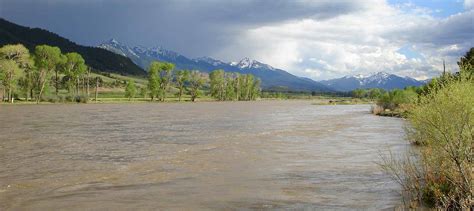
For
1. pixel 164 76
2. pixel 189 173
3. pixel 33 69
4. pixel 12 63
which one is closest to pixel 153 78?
pixel 164 76

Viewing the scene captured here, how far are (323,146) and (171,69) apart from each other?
14075 cm

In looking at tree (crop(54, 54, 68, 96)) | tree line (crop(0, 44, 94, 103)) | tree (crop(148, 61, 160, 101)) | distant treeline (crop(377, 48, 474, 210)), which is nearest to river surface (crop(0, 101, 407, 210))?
distant treeline (crop(377, 48, 474, 210))

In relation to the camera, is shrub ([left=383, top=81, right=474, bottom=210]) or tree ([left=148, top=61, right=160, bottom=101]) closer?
shrub ([left=383, top=81, right=474, bottom=210])

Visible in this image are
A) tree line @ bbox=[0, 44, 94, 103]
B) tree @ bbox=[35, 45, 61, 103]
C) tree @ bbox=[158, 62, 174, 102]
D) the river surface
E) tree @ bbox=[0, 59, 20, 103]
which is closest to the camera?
the river surface

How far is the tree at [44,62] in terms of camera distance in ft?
407

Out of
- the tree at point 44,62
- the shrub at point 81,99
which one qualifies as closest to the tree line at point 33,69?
the tree at point 44,62

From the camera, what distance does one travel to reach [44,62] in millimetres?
125250

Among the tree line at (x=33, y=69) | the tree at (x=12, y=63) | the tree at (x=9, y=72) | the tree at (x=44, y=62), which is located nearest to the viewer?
the tree at (x=9, y=72)

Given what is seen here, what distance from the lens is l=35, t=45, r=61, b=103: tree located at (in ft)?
407

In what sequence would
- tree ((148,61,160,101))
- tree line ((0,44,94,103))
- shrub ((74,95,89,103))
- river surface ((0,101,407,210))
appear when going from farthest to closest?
tree ((148,61,160,101)) → shrub ((74,95,89,103)) → tree line ((0,44,94,103)) → river surface ((0,101,407,210))

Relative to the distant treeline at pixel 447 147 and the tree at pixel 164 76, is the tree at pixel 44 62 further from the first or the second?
the distant treeline at pixel 447 147

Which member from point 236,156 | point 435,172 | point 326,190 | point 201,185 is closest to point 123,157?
point 236,156

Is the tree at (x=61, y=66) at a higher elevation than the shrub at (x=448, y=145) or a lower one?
higher

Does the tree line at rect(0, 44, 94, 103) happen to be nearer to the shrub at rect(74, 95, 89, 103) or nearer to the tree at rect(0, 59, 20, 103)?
the tree at rect(0, 59, 20, 103)
